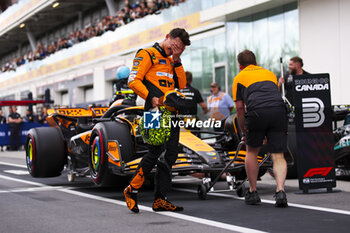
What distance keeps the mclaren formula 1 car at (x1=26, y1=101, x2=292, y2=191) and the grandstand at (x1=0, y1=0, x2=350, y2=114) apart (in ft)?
28.8

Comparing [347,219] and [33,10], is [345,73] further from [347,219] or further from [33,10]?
[33,10]

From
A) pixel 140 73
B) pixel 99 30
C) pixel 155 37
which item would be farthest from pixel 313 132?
pixel 99 30

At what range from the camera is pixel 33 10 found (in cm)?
4041

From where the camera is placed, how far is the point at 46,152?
8.81m

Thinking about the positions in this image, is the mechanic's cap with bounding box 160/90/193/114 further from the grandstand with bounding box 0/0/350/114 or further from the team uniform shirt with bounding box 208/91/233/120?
the grandstand with bounding box 0/0/350/114

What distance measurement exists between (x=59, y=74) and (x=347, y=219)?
3361cm

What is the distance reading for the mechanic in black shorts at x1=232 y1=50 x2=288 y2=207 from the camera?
6.56 meters

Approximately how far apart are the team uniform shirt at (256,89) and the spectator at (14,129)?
17.7m

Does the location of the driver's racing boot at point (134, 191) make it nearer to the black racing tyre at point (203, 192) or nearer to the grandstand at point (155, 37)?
the black racing tyre at point (203, 192)

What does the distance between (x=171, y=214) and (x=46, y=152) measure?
3.36 meters

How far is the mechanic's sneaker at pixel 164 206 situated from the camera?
6.14m

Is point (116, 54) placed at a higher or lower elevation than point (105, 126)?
higher

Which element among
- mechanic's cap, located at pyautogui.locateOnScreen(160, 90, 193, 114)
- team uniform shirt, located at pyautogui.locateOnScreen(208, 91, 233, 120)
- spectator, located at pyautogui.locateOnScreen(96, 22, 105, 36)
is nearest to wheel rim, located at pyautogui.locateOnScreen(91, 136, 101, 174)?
mechanic's cap, located at pyautogui.locateOnScreen(160, 90, 193, 114)

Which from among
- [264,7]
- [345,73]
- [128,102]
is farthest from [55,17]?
[128,102]
